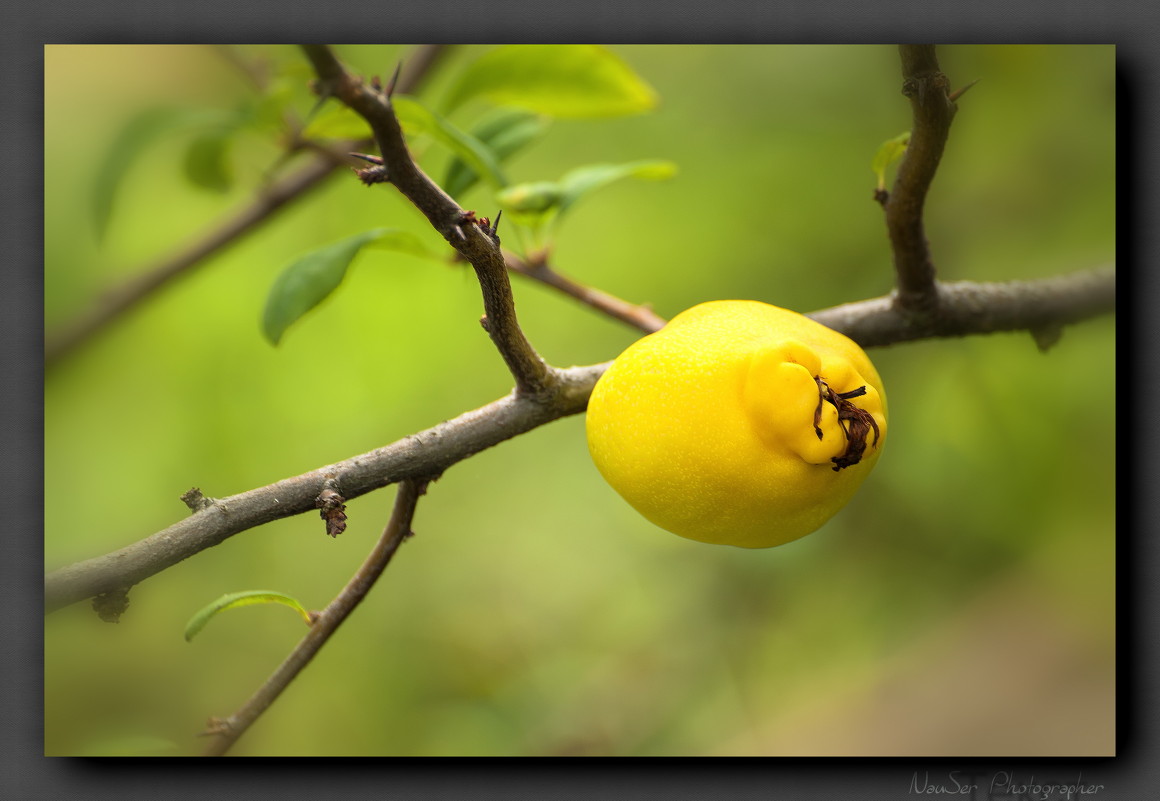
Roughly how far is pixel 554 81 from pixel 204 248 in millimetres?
548

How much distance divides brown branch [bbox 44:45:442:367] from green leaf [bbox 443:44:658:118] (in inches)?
10.3

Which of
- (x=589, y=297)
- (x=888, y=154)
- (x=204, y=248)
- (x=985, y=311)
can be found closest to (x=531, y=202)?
(x=589, y=297)

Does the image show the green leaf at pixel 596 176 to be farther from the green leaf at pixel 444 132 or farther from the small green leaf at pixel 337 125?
the small green leaf at pixel 337 125

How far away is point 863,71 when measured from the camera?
1.19m

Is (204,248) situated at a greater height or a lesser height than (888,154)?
greater

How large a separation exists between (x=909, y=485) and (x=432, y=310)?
0.83 meters

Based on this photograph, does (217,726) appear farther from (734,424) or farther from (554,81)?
(554,81)

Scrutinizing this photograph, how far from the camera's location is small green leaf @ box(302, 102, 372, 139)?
2.91 feet

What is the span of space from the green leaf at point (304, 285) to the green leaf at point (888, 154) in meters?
0.46

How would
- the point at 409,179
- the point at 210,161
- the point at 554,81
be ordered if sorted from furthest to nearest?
the point at 210,161 → the point at 554,81 → the point at 409,179

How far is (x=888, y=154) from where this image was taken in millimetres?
724

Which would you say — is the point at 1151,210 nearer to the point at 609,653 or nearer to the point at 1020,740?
the point at 1020,740

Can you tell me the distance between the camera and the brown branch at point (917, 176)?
60 centimetres

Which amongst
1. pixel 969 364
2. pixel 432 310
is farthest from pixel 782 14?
pixel 432 310
